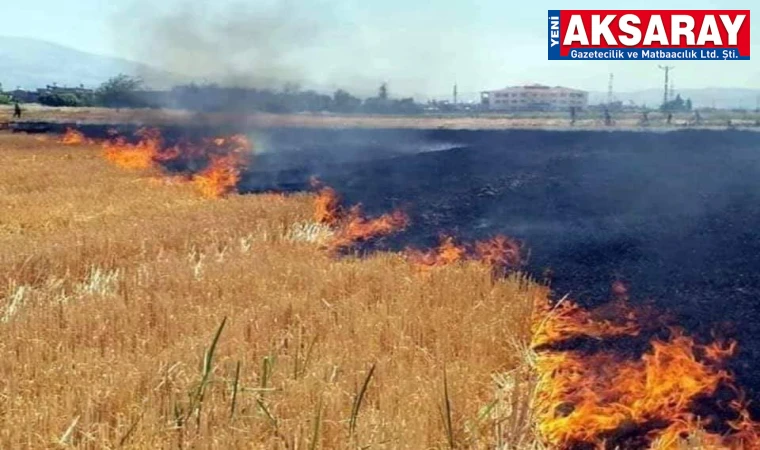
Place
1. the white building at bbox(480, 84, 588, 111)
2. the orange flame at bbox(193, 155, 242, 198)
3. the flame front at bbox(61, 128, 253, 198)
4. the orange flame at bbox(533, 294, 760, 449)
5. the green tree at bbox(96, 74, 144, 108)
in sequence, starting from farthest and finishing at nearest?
the white building at bbox(480, 84, 588, 111) → the green tree at bbox(96, 74, 144, 108) → the flame front at bbox(61, 128, 253, 198) → the orange flame at bbox(193, 155, 242, 198) → the orange flame at bbox(533, 294, 760, 449)

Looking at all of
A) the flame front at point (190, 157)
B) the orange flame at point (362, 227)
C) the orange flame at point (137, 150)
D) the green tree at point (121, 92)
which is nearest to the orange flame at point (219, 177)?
the flame front at point (190, 157)

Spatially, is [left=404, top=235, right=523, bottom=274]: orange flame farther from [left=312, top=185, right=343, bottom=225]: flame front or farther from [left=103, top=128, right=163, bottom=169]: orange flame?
[left=103, top=128, right=163, bottom=169]: orange flame

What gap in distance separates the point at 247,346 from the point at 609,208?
9.57m

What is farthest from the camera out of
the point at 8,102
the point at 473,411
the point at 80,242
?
the point at 8,102

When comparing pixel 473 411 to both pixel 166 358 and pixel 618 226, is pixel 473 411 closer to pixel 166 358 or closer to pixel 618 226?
pixel 166 358

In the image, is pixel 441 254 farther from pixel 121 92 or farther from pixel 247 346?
pixel 121 92

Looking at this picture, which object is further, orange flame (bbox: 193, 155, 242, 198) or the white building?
the white building

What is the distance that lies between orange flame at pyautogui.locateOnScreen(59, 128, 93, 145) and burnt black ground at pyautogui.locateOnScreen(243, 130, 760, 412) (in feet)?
35.1

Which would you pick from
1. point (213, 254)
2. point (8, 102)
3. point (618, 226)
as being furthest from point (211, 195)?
point (8, 102)

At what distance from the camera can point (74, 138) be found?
3612 centimetres

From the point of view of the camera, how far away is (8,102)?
8019 centimetres

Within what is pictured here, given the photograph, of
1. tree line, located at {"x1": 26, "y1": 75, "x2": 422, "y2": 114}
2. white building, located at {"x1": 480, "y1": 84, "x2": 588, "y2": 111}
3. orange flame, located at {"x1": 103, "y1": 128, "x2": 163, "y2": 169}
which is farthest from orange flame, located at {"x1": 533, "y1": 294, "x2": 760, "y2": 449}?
white building, located at {"x1": 480, "y1": 84, "x2": 588, "y2": 111}

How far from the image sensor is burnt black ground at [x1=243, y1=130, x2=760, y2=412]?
29.6 ft

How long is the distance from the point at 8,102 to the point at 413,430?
8460 cm
